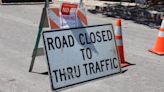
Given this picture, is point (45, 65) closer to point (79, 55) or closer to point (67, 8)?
point (67, 8)

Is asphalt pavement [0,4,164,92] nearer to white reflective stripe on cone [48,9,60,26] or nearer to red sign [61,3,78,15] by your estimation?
white reflective stripe on cone [48,9,60,26]

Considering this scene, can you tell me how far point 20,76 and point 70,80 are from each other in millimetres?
1654

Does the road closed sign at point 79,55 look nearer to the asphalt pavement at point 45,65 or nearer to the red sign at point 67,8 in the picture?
the asphalt pavement at point 45,65

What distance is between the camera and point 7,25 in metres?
12.1

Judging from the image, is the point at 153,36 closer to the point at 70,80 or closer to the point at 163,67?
the point at 163,67

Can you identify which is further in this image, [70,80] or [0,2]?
[0,2]

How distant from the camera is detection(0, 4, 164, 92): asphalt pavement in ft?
20.8

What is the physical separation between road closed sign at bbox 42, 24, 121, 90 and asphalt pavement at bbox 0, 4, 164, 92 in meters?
0.51

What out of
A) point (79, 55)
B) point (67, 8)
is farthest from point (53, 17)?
point (79, 55)

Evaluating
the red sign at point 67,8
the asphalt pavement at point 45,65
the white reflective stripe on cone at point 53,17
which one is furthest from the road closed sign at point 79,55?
the white reflective stripe on cone at point 53,17

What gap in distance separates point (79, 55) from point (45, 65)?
196 centimetres

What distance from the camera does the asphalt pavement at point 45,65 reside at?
250 inches

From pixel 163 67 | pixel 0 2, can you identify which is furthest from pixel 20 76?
pixel 0 2

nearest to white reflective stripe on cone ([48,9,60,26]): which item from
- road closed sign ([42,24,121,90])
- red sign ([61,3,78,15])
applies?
red sign ([61,3,78,15])
